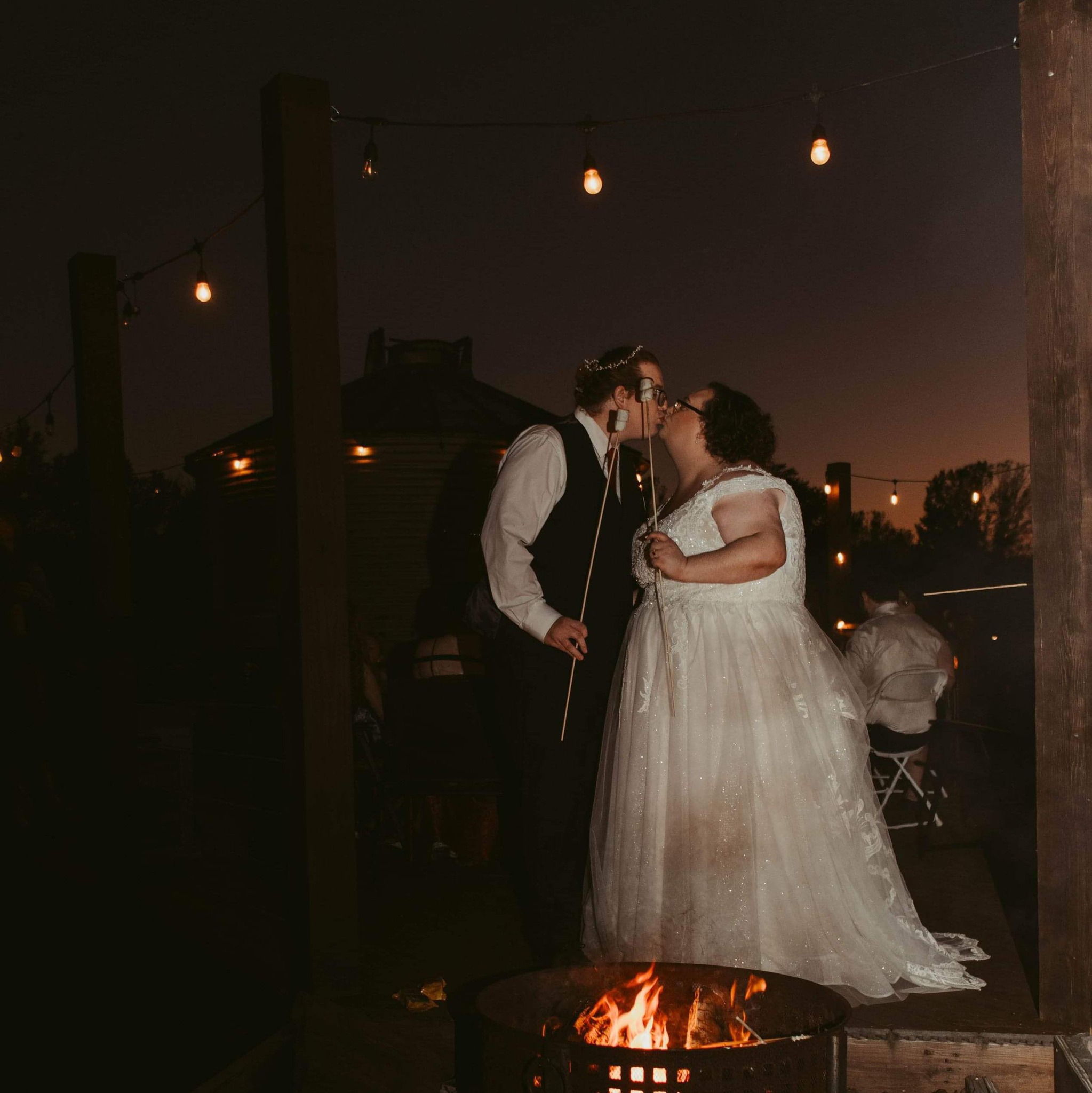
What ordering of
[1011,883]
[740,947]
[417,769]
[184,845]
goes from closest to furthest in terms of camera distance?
1. [740,947]
2. [1011,883]
3. [417,769]
4. [184,845]

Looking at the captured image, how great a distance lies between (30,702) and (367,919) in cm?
382

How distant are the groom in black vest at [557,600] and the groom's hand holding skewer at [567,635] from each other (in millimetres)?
68

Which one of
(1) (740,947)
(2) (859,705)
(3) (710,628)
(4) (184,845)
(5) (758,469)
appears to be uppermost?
(5) (758,469)

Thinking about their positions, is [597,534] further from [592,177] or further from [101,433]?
[101,433]

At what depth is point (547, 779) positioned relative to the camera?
3.92m

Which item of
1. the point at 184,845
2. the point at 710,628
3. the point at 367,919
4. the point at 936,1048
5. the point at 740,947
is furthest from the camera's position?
the point at 184,845

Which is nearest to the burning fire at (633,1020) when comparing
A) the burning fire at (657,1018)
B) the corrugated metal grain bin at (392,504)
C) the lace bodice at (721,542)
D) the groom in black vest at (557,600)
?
the burning fire at (657,1018)

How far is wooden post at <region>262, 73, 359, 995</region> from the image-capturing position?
3.98 metres

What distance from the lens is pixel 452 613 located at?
16.6 metres

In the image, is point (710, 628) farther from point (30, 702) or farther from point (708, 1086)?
point (30, 702)

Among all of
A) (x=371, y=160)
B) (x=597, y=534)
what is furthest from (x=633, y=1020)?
(x=371, y=160)

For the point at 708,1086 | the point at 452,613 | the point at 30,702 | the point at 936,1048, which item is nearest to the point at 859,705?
the point at 936,1048

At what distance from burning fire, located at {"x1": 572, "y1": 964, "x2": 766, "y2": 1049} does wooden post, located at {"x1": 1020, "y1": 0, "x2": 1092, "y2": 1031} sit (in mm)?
1262

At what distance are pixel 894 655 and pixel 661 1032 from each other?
5.01 meters
